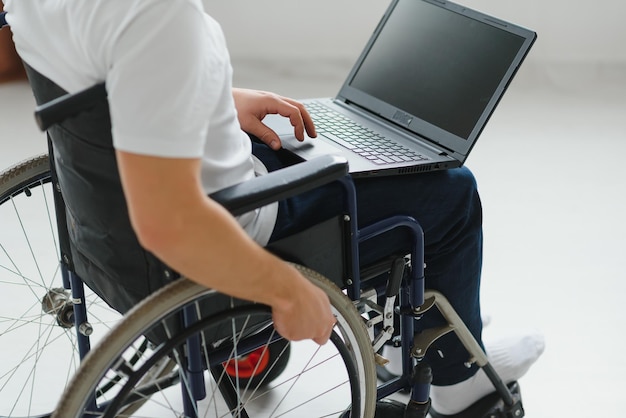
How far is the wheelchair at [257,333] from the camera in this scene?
1.08 meters

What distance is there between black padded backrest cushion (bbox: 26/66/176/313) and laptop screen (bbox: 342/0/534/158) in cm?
61

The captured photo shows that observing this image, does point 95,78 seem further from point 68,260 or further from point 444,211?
point 444,211

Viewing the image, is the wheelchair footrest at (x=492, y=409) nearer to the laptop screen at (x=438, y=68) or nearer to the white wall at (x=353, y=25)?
the laptop screen at (x=438, y=68)

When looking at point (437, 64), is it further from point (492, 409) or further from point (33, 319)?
point (33, 319)

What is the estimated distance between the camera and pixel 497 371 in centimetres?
174

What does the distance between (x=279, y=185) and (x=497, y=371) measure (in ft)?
2.77

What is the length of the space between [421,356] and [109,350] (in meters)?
0.64

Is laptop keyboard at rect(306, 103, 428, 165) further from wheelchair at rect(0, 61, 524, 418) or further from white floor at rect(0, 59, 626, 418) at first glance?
white floor at rect(0, 59, 626, 418)

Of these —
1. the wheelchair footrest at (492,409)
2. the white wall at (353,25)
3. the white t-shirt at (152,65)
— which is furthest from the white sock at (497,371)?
the white wall at (353,25)

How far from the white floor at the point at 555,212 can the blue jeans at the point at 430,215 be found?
47cm

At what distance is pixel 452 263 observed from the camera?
1483 mm

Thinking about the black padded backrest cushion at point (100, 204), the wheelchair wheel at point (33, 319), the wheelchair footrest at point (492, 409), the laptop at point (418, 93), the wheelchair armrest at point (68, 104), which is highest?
the laptop at point (418, 93)

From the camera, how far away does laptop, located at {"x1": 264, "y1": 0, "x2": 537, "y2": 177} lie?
1479mm

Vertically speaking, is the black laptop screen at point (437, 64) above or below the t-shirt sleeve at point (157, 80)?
above
